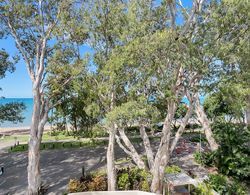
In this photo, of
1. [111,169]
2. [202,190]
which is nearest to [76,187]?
[111,169]

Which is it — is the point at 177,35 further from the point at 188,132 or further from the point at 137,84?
the point at 188,132

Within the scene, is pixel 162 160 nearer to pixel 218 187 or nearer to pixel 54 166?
pixel 218 187

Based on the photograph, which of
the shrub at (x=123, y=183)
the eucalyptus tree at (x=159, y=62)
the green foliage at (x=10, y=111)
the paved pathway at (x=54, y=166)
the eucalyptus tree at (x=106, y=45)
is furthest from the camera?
the green foliage at (x=10, y=111)

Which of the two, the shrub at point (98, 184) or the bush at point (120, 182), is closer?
the bush at point (120, 182)

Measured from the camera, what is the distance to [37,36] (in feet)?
55.9

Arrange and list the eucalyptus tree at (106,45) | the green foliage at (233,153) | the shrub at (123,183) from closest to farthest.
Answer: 1. the eucalyptus tree at (106,45)
2. the shrub at (123,183)
3. the green foliage at (233,153)

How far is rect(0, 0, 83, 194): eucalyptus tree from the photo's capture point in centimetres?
1586

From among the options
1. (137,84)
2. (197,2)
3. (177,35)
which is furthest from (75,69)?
(197,2)

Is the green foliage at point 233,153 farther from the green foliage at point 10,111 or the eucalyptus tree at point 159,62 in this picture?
the green foliage at point 10,111

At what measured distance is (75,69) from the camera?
16.0 metres

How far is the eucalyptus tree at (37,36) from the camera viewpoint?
15859 mm

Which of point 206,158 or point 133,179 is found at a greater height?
point 206,158

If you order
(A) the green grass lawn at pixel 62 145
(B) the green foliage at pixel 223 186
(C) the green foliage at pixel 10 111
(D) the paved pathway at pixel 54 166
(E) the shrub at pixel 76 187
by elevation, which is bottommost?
(B) the green foliage at pixel 223 186

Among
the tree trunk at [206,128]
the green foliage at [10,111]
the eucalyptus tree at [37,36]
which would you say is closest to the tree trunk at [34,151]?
the eucalyptus tree at [37,36]
